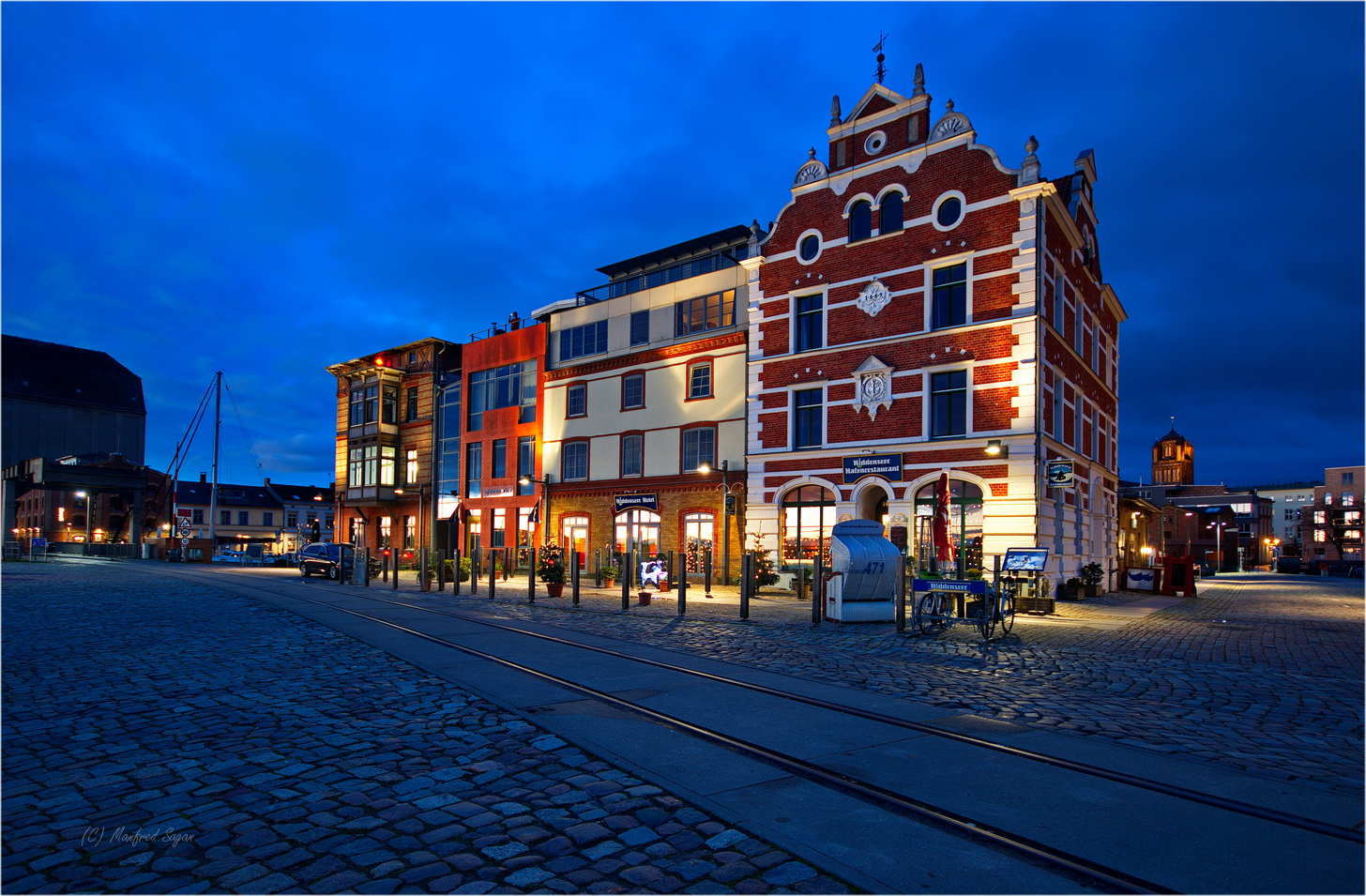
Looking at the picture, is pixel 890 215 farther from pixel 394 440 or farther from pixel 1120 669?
pixel 394 440

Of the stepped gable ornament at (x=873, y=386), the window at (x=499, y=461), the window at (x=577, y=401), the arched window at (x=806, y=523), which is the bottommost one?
the arched window at (x=806, y=523)

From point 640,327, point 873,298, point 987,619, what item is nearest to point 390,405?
point 640,327

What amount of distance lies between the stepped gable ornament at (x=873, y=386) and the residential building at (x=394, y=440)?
26.7 meters

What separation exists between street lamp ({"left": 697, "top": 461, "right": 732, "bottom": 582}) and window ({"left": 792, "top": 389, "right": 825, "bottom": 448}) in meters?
2.74

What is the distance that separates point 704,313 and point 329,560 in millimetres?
18942

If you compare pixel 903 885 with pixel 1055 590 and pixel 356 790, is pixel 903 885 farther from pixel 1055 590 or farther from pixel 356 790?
pixel 1055 590

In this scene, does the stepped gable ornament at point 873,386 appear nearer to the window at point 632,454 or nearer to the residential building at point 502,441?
the window at point 632,454

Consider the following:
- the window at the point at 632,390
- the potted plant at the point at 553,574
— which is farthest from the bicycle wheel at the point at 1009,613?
the window at the point at 632,390

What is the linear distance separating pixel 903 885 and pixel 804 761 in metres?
2.07

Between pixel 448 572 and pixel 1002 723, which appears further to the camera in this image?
pixel 448 572

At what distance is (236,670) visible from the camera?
373 inches

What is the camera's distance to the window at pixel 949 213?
24.4m

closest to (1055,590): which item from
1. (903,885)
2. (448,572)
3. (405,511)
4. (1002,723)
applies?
(1002,723)

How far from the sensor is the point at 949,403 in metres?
24.2
